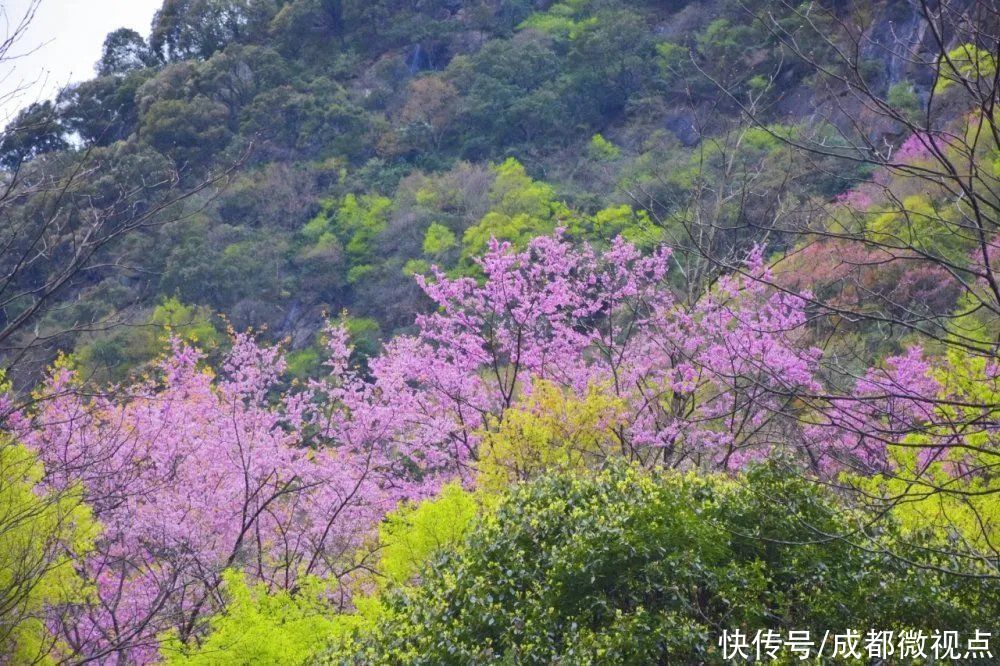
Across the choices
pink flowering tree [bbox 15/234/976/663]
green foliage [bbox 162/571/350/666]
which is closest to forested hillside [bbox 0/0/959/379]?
pink flowering tree [bbox 15/234/976/663]

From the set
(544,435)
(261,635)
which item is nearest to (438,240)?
(544,435)

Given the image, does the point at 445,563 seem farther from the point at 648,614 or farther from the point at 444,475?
the point at 444,475

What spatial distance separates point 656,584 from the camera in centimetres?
459

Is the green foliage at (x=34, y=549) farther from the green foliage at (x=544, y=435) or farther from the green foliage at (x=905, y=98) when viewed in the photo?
the green foliage at (x=905, y=98)

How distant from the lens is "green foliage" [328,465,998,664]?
447cm

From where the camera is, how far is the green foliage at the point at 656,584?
4.47 m

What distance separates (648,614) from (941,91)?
24.2 metres

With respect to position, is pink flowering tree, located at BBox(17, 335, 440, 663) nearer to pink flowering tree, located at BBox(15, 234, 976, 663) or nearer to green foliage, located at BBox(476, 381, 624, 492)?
pink flowering tree, located at BBox(15, 234, 976, 663)

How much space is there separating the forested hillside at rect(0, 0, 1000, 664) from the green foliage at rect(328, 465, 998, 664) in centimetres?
2

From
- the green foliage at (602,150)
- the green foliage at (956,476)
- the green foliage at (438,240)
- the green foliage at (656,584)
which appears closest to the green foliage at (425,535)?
the green foliage at (656,584)

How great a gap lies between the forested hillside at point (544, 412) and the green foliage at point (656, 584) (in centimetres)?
2

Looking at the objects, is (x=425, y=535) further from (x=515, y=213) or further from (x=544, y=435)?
(x=515, y=213)

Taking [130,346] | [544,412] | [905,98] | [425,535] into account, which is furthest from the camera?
[130,346]

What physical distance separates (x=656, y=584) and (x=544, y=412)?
4606 mm
